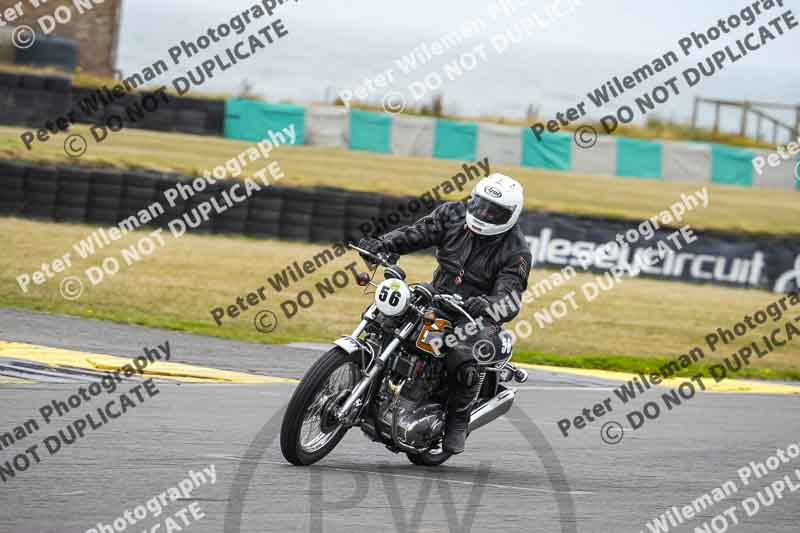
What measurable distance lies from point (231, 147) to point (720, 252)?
13.0 meters

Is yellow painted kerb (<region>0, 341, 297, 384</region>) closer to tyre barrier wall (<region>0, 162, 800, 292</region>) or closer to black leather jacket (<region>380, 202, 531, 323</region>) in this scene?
black leather jacket (<region>380, 202, 531, 323</region>)

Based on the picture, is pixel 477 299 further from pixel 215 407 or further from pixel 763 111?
pixel 763 111

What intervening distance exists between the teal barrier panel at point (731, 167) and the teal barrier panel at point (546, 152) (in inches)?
165

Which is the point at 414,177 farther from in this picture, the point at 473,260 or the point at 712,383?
the point at 473,260

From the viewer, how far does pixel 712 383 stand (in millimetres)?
15344

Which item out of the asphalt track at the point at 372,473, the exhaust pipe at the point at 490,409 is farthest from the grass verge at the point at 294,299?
the exhaust pipe at the point at 490,409

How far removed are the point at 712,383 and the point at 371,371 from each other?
29.5 ft

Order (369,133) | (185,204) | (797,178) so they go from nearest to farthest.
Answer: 1. (185,204)
2. (369,133)
3. (797,178)

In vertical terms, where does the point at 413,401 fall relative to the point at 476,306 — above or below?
below

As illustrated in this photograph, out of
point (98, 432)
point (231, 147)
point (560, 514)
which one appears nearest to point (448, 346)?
point (560, 514)

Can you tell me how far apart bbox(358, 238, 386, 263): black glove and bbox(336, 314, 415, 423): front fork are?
444mm

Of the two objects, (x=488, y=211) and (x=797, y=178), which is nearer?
(x=488, y=211)

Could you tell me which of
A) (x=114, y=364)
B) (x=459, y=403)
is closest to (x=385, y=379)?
(x=459, y=403)

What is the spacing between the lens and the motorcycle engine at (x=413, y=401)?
7.44 metres
